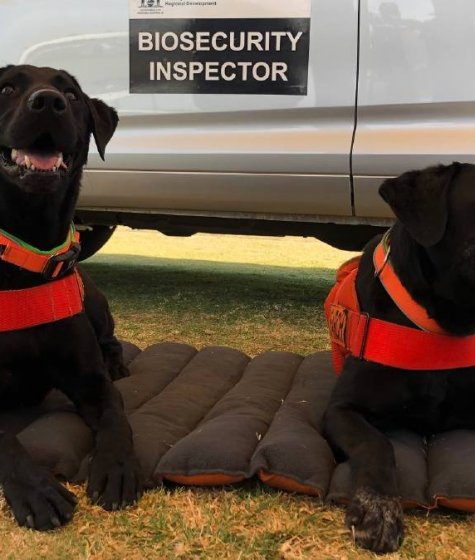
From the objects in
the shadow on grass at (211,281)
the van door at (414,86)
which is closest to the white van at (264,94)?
the van door at (414,86)

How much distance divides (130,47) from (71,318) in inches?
90.5

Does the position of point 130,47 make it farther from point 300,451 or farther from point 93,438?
point 300,451

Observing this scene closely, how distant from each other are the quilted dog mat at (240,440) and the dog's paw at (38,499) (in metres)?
0.18

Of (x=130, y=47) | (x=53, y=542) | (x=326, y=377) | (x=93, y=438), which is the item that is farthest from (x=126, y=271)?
(x=53, y=542)

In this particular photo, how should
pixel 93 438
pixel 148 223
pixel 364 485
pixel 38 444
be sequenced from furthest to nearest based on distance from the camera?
pixel 148 223 < pixel 93 438 < pixel 38 444 < pixel 364 485

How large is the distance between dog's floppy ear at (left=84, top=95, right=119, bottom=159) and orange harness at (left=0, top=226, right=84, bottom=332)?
0.51 m

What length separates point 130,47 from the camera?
4.18m

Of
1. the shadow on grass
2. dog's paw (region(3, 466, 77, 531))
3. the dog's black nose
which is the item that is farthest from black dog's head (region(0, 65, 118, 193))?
the shadow on grass

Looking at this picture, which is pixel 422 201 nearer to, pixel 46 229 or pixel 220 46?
pixel 46 229

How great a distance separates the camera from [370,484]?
1863mm

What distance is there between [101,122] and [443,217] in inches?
55.1

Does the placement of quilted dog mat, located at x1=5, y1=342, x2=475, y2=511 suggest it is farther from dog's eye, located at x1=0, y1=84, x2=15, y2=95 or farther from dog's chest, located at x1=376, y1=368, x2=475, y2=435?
dog's eye, located at x1=0, y1=84, x2=15, y2=95

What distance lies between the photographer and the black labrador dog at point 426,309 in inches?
83.3

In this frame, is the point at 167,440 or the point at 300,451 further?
the point at 167,440
